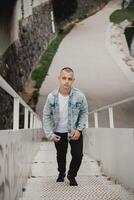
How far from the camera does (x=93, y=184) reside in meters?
7.98

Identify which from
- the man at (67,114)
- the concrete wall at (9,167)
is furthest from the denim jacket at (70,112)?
the concrete wall at (9,167)

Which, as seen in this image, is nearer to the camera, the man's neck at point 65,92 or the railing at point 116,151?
the railing at point 116,151

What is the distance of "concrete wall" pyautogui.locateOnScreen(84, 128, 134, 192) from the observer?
22.7 ft

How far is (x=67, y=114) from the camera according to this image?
7641 millimetres

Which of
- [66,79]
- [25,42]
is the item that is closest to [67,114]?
[66,79]

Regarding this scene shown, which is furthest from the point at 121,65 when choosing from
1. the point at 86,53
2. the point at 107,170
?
the point at 107,170

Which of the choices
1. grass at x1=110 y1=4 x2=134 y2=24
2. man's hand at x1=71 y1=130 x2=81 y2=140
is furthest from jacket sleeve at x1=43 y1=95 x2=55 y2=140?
grass at x1=110 y1=4 x2=134 y2=24

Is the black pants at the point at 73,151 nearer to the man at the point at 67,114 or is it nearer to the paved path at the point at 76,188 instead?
the man at the point at 67,114

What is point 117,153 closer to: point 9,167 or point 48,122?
point 48,122

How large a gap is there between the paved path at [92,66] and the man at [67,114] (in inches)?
671

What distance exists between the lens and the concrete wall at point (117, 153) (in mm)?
6918

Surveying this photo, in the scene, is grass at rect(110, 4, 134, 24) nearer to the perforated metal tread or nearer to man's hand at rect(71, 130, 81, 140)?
the perforated metal tread

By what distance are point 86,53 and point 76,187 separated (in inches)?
1290

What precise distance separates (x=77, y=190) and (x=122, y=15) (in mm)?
48371
